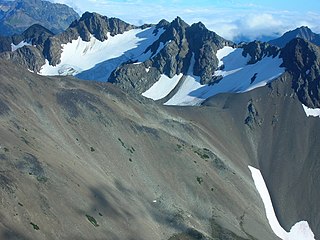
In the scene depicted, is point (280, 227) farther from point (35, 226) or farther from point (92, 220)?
point (35, 226)

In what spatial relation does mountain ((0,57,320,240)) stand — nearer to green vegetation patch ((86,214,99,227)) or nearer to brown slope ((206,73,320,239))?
green vegetation patch ((86,214,99,227))

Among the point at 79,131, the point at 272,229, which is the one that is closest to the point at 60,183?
the point at 79,131

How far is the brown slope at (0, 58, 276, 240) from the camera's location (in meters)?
79.9

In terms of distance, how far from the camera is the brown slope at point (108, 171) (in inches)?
3145

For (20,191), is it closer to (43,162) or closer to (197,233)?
(43,162)

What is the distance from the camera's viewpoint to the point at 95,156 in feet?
382

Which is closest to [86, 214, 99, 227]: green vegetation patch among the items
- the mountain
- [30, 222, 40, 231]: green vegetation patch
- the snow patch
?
the mountain

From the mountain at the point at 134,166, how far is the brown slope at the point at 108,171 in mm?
338

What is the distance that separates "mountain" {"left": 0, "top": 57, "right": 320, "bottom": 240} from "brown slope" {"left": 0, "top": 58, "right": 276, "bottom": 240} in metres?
0.34

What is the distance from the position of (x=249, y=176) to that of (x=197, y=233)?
65988 mm

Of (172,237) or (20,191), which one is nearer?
(20,191)

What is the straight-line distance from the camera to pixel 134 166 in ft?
404

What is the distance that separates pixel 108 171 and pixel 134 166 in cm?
1119

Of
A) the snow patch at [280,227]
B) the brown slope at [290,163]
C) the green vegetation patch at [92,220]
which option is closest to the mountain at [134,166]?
the green vegetation patch at [92,220]
